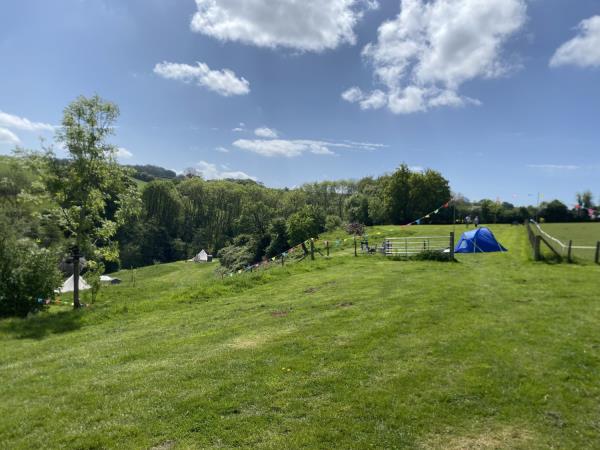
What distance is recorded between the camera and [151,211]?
92.2 meters

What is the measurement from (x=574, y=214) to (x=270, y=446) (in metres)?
61.5

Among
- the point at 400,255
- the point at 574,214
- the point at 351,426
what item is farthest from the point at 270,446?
the point at 574,214

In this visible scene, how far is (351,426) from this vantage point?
509cm

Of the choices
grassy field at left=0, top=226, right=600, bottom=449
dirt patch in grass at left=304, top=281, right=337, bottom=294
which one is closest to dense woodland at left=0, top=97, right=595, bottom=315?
grassy field at left=0, top=226, right=600, bottom=449

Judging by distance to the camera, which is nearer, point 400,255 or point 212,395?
point 212,395

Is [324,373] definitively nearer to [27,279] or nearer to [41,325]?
[41,325]

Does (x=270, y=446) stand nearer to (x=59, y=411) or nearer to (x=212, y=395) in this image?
(x=212, y=395)

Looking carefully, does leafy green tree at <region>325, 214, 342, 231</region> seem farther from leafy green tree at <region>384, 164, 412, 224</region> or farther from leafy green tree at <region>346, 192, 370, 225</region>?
leafy green tree at <region>384, 164, 412, 224</region>

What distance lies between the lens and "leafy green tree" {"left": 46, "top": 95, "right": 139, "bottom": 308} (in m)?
15.4

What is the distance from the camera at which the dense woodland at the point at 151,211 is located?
15.5 meters

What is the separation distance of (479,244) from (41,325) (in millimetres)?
23895

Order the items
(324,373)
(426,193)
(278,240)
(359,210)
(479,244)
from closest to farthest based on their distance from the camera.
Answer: (324,373) < (479,244) < (278,240) < (426,193) < (359,210)

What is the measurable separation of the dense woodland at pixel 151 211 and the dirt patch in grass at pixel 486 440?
1516cm

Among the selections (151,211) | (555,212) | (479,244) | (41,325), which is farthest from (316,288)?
(151,211)
